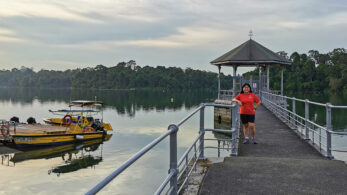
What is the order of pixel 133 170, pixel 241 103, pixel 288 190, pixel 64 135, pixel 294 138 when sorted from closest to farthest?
pixel 288 190
pixel 241 103
pixel 294 138
pixel 133 170
pixel 64 135

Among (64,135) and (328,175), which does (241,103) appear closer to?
(328,175)

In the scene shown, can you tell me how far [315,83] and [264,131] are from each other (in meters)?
103

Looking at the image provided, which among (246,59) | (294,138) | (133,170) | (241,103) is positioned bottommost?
(133,170)

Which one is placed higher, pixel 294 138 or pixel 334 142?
pixel 294 138

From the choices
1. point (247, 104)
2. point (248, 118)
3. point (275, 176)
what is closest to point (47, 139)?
point (248, 118)

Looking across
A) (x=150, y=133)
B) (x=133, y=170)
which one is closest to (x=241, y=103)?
(x=133, y=170)

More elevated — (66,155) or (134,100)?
(134,100)

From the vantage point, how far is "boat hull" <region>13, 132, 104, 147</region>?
82.8ft

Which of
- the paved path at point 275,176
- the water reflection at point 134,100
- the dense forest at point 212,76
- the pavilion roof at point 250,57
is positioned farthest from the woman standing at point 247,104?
the dense forest at point 212,76

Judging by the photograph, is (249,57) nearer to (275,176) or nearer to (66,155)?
(66,155)

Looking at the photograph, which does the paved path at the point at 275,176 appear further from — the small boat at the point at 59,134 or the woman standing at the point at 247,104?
the small boat at the point at 59,134

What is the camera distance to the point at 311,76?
359 feet

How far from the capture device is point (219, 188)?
16.3 ft

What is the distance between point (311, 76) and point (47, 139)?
100151 mm
